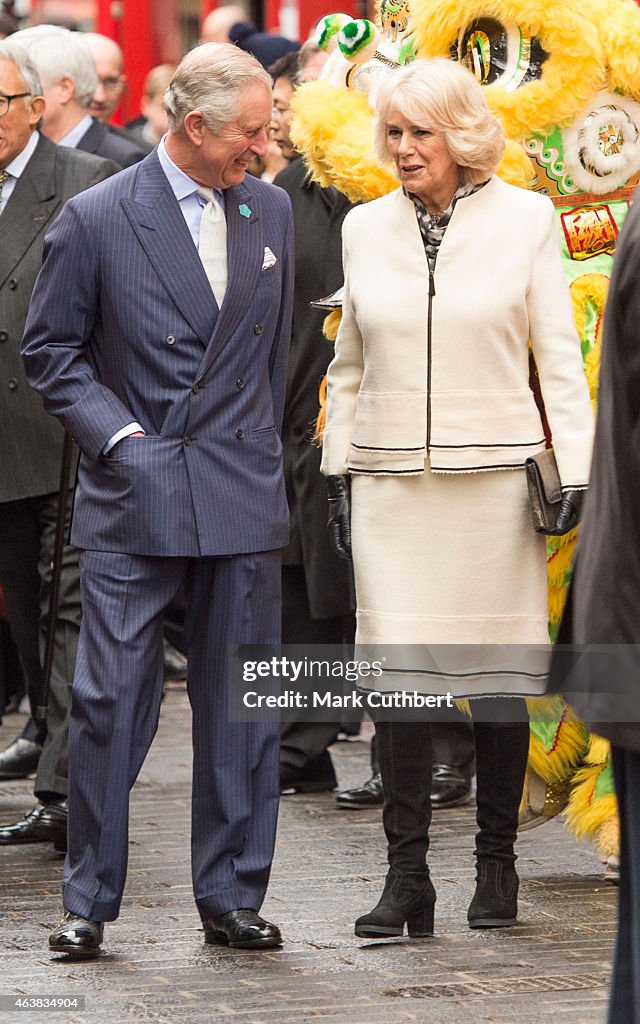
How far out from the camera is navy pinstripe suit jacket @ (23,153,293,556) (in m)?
4.92

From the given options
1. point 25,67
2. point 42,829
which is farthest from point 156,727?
point 25,67

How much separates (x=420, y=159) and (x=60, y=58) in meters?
3.36

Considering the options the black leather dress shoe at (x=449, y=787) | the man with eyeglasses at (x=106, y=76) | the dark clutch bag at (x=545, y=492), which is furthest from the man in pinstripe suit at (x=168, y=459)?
the man with eyeglasses at (x=106, y=76)

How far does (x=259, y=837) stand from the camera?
5.08m

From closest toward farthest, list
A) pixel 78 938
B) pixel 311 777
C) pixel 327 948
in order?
1. pixel 78 938
2. pixel 327 948
3. pixel 311 777

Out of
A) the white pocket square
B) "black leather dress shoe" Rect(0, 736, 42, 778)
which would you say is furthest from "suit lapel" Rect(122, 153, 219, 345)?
"black leather dress shoe" Rect(0, 736, 42, 778)

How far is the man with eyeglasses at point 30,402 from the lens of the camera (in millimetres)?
6207

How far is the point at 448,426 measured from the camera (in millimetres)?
4973

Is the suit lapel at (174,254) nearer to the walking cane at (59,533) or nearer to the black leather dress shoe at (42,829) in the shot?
the walking cane at (59,533)

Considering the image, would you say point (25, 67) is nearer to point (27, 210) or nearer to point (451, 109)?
point (27, 210)

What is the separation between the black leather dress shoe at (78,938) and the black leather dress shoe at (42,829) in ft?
3.78

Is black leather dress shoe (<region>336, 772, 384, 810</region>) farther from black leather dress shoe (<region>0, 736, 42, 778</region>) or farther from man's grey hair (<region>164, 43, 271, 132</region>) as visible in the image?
man's grey hair (<region>164, 43, 271, 132</region>)

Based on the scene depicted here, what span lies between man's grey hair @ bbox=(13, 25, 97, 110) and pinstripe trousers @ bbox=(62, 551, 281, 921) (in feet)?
11.0

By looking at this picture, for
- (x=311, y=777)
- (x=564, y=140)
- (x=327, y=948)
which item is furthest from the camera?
(x=311, y=777)
